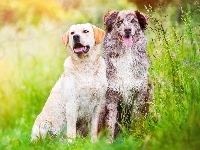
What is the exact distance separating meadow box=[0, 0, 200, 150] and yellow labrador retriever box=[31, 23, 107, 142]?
8.9 inches

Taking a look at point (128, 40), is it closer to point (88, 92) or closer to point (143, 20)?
point (143, 20)

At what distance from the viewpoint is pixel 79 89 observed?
602cm

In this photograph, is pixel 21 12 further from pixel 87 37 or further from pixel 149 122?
pixel 149 122

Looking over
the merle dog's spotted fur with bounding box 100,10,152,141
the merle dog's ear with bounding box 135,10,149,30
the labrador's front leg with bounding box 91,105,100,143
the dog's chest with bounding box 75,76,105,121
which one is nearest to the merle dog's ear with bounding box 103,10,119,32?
the merle dog's spotted fur with bounding box 100,10,152,141

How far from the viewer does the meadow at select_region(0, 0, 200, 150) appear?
531cm

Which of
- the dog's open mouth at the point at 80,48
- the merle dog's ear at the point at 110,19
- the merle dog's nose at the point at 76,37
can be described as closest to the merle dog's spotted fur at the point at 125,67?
the merle dog's ear at the point at 110,19

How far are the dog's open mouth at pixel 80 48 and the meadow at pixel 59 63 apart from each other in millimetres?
584

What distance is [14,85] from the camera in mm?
7148

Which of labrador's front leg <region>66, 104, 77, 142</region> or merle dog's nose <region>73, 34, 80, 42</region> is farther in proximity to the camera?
labrador's front leg <region>66, 104, 77, 142</region>

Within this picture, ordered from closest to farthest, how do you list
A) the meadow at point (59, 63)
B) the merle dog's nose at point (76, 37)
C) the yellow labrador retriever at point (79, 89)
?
1. the meadow at point (59, 63)
2. the merle dog's nose at point (76, 37)
3. the yellow labrador retriever at point (79, 89)

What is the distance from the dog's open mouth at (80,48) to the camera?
5977mm

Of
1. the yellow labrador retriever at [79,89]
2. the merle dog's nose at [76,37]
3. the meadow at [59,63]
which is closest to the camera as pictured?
the meadow at [59,63]

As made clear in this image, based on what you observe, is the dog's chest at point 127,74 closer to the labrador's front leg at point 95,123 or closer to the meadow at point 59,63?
the meadow at point 59,63

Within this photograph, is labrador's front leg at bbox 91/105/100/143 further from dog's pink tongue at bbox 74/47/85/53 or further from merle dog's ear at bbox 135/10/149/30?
merle dog's ear at bbox 135/10/149/30
